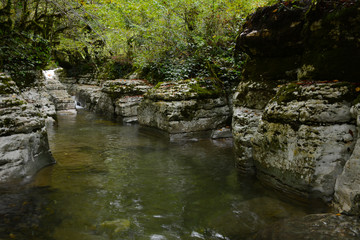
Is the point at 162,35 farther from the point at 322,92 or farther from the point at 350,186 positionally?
the point at 350,186

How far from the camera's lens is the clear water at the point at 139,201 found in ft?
11.6

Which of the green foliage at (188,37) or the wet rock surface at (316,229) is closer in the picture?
the wet rock surface at (316,229)

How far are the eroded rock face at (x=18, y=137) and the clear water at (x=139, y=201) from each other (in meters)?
0.33

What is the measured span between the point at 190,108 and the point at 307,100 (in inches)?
218

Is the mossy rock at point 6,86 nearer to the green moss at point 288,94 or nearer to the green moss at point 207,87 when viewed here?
the green moss at point 207,87


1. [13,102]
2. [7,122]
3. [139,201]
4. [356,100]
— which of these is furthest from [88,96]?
[356,100]

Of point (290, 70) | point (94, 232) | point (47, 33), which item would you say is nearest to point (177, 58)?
point (47, 33)

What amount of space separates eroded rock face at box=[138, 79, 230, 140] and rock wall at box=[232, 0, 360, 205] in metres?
3.78

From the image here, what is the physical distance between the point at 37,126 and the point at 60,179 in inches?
56.0

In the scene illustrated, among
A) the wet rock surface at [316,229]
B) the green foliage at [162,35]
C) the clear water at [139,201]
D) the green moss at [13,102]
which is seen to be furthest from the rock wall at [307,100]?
the green moss at [13,102]

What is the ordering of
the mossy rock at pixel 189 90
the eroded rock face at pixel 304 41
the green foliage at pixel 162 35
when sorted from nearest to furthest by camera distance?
the eroded rock face at pixel 304 41, the mossy rock at pixel 189 90, the green foliage at pixel 162 35

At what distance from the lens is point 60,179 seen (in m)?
5.30

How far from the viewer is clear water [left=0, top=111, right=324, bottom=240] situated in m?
3.53

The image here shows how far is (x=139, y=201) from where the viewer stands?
14.6 ft
